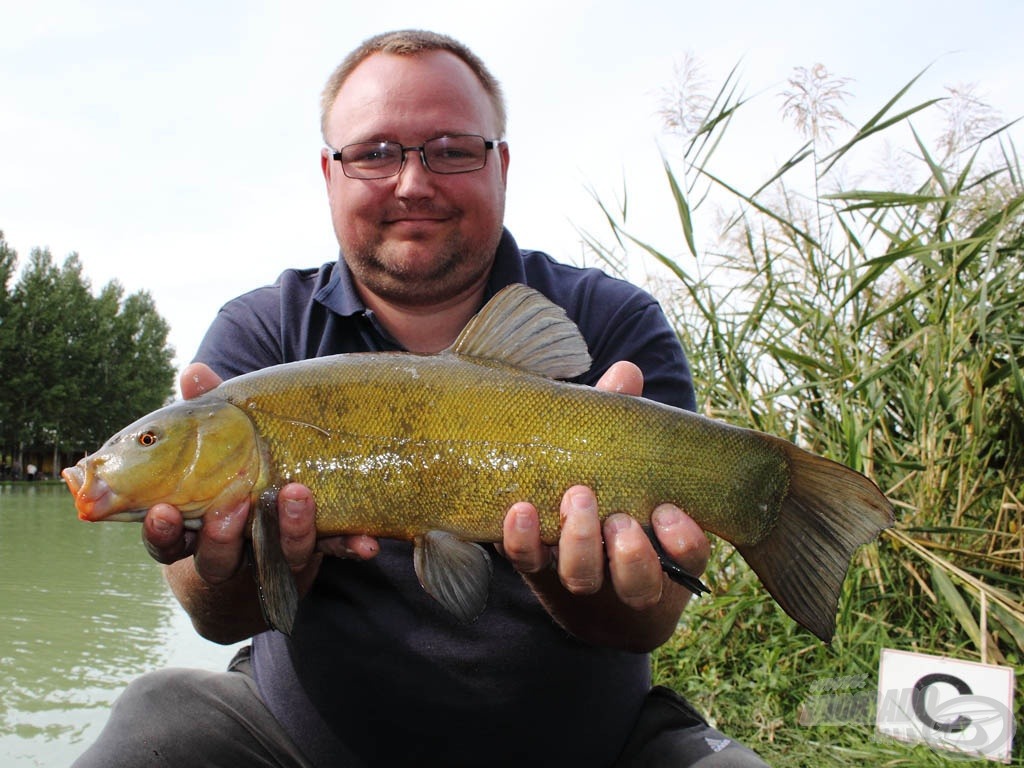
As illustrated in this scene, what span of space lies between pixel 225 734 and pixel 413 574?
1.68 ft

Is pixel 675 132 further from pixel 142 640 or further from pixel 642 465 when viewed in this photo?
pixel 142 640

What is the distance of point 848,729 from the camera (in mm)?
2488

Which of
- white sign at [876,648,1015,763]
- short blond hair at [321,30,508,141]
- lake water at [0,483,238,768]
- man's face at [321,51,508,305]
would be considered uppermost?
short blond hair at [321,30,508,141]

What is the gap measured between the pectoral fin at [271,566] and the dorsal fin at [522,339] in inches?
16.7

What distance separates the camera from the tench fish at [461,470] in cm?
138

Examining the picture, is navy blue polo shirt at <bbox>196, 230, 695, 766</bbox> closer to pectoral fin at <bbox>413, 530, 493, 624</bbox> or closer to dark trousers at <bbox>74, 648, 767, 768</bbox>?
dark trousers at <bbox>74, 648, 767, 768</bbox>

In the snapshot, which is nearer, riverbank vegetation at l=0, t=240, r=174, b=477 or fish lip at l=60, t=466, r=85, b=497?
fish lip at l=60, t=466, r=85, b=497

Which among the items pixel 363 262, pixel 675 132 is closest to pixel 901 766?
pixel 363 262

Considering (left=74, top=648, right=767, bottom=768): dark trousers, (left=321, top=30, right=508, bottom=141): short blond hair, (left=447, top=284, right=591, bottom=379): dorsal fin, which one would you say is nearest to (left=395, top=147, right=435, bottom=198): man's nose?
(left=321, top=30, right=508, bottom=141): short blond hair

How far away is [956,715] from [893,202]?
1659 mm

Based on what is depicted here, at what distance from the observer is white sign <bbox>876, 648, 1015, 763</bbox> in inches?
83.1

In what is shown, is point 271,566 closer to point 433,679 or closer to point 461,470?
point 461,470

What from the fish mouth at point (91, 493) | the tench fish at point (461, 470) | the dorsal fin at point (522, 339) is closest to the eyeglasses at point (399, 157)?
the dorsal fin at point (522, 339)

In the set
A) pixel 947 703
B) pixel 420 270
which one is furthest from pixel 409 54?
pixel 947 703
